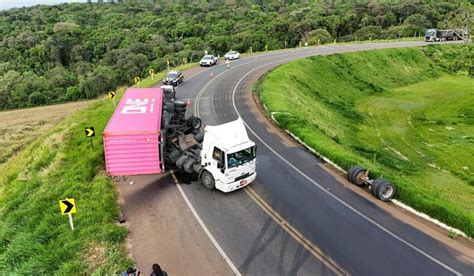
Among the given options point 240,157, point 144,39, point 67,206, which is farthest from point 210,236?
point 144,39

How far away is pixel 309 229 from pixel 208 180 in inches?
222

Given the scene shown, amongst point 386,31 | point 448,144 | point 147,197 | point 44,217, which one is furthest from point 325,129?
point 386,31

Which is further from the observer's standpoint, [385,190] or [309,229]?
[385,190]

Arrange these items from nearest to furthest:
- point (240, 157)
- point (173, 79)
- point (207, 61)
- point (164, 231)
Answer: point (164, 231) < point (240, 157) < point (173, 79) < point (207, 61)

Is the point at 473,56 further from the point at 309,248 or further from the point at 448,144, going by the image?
the point at 309,248

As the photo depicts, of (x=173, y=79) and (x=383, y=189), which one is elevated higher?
(x=173, y=79)

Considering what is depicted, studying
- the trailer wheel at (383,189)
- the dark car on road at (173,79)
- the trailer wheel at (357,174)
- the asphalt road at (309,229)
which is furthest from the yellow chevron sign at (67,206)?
the dark car on road at (173,79)

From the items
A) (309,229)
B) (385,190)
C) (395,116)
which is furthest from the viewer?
(395,116)

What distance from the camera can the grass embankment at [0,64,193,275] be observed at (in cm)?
1387

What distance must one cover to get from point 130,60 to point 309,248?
61524mm

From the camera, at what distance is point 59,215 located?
16.7 meters

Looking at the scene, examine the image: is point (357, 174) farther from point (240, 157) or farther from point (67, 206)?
point (67, 206)

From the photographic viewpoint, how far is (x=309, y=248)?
14766mm

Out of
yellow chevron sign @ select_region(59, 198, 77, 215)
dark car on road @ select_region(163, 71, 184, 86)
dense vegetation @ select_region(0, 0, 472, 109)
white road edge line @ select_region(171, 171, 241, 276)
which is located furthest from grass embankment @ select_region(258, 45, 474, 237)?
dense vegetation @ select_region(0, 0, 472, 109)
